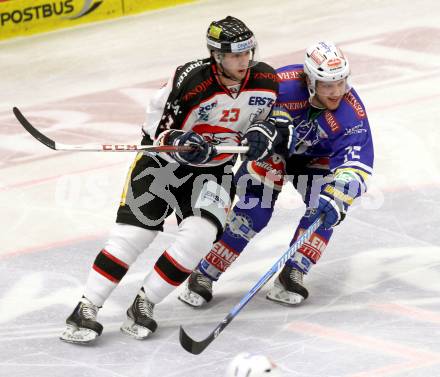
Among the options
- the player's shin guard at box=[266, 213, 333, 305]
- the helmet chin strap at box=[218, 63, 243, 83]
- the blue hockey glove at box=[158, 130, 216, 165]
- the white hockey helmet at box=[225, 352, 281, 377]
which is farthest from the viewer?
the player's shin guard at box=[266, 213, 333, 305]

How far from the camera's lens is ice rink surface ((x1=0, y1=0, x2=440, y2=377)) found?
4977 mm

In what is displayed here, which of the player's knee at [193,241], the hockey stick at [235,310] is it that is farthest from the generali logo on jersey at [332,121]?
the player's knee at [193,241]

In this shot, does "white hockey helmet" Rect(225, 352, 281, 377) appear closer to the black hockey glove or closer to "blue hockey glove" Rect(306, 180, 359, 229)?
the black hockey glove

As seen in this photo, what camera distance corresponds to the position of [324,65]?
511 cm

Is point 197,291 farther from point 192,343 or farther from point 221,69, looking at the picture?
point 221,69

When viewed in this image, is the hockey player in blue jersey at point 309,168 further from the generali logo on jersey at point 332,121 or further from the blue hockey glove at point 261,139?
the blue hockey glove at point 261,139

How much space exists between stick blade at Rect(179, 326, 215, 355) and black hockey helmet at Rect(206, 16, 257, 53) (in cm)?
116

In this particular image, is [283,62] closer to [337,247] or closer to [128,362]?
[337,247]

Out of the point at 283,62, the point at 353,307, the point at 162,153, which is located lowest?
the point at 283,62

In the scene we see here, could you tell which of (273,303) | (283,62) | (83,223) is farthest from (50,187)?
(283,62)

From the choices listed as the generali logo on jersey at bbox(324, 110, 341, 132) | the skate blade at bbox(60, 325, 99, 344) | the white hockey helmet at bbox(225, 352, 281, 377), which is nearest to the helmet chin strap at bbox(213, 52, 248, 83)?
the generali logo on jersey at bbox(324, 110, 341, 132)

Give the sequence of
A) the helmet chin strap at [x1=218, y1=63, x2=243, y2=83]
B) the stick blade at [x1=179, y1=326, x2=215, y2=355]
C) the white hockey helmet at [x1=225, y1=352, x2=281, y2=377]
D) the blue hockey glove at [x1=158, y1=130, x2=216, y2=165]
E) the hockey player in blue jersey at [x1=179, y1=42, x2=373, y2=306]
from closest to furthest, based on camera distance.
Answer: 1. the white hockey helmet at [x1=225, y1=352, x2=281, y2=377]
2. the stick blade at [x1=179, y1=326, x2=215, y2=355]
3. the blue hockey glove at [x1=158, y1=130, x2=216, y2=165]
4. the helmet chin strap at [x1=218, y1=63, x2=243, y2=83]
5. the hockey player in blue jersey at [x1=179, y1=42, x2=373, y2=306]

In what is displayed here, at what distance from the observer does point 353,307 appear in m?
5.39

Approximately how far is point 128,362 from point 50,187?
88.7 inches
